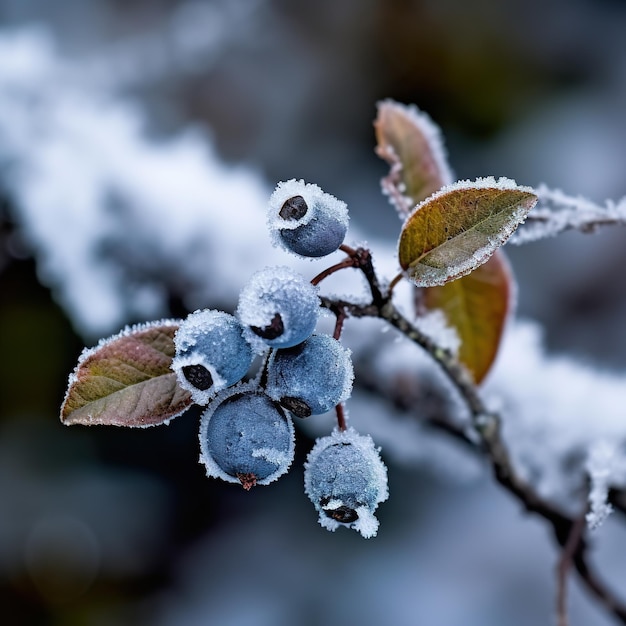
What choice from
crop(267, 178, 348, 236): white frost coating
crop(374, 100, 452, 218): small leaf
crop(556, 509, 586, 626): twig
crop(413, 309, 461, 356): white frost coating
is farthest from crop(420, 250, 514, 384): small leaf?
crop(267, 178, 348, 236): white frost coating

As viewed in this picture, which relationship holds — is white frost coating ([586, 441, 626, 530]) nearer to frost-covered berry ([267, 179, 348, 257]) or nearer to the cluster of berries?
the cluster of berries

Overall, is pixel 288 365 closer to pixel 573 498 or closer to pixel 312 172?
pixel 573 498

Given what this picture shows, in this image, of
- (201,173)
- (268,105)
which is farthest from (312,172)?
(201,173)

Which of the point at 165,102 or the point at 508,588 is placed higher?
the point at 165,102

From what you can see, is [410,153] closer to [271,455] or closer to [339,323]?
[339,323]

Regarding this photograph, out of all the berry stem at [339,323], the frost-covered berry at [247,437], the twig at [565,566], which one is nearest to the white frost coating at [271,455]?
the frost-covered berry at [247,437]

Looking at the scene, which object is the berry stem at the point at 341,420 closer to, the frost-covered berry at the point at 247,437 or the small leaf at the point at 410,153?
the frost-covered berry at the point at 247,437

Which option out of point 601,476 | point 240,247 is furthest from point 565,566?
point 240,247
